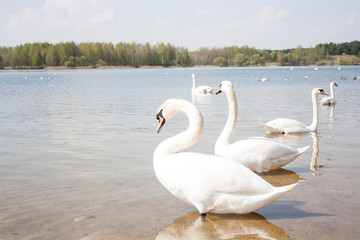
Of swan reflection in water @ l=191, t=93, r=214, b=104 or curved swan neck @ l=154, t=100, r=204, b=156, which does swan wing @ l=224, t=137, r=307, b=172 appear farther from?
swan reflection in water @ l=191, t=93, r=214, b=104

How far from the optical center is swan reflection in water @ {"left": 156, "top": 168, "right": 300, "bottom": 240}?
4066 mm

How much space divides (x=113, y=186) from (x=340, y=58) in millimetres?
181702

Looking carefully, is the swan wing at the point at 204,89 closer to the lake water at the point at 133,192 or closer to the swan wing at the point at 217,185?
the lake water at the point at 133,192

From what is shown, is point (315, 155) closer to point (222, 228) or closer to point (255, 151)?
point (255, 151)

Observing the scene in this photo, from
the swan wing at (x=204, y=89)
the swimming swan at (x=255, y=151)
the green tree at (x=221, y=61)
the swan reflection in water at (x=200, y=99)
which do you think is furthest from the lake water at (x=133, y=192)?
the green tree at (x=221, y=61)

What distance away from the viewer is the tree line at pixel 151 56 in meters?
140

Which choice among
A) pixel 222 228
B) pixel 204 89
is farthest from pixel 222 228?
pixel 204 89

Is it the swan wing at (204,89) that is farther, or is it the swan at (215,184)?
the swan wing at (204,89)

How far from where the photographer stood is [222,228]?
4230 millimetres

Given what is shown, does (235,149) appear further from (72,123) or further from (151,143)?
(72,123)

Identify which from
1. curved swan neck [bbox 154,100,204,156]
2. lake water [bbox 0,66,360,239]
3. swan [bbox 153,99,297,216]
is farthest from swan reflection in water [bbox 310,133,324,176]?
curved swan neck [bbox 154,100,204,156]

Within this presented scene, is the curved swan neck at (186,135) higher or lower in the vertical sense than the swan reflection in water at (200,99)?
higher

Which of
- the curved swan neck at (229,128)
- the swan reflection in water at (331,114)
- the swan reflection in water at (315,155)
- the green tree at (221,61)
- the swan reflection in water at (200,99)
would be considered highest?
the green tree at (221,61)

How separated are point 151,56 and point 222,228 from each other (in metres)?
162
